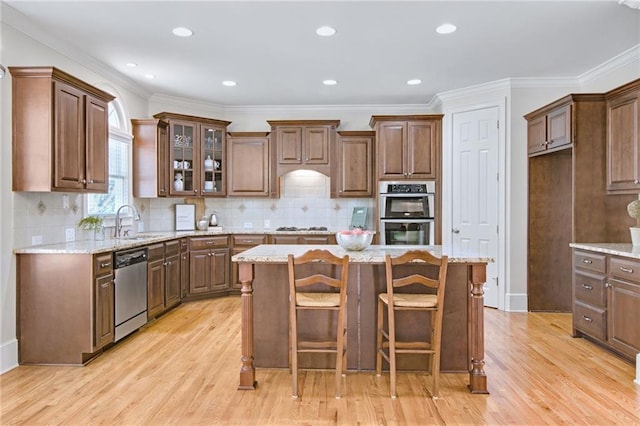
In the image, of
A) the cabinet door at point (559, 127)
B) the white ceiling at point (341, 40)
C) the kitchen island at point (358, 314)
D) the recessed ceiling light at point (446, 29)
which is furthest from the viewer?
the cabinet door at point (559, 127)

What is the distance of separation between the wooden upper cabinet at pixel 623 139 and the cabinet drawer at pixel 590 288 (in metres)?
0.85

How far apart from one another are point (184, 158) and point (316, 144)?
1.88 metres

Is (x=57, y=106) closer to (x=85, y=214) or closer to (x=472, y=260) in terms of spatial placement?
(x=85, y=214)

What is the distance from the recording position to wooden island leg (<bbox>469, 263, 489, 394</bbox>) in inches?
113

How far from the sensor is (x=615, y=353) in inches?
141

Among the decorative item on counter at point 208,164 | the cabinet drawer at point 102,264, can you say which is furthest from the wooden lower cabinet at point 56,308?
the decorative item on counter at point 208,164

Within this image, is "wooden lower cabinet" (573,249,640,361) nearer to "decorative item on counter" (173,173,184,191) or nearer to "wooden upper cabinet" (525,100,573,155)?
"wooden upper cabinet" (525,100,573,155)

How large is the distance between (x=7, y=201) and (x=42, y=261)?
53 cm

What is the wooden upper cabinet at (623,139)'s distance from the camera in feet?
12.1

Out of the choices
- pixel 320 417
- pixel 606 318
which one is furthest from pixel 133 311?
pixel 606 318

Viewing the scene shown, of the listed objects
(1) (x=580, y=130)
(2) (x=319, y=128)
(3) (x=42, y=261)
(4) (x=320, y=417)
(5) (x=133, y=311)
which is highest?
(2) (x=319, y=128)

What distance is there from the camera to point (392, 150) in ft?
18.7

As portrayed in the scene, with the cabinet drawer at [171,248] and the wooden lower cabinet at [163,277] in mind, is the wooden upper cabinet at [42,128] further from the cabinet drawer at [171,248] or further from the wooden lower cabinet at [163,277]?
the cabinet drawer at [171,248]

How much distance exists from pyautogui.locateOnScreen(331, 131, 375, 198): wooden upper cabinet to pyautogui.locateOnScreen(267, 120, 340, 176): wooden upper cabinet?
184mm
